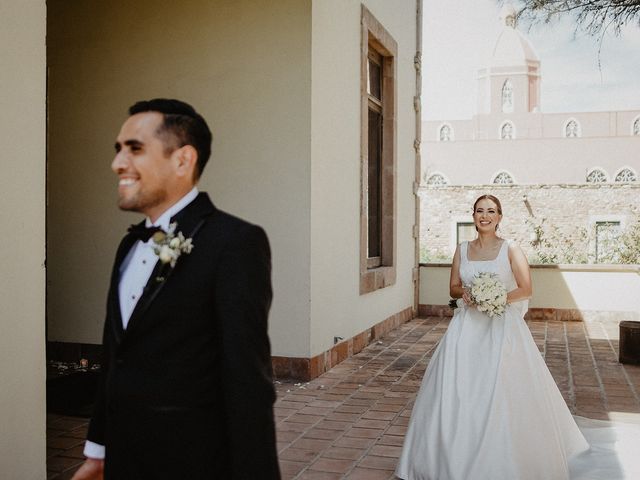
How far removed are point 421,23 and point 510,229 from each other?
53.6ft

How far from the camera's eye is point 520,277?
4.40 metres

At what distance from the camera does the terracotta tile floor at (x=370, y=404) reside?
171 inches

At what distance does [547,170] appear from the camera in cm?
4191

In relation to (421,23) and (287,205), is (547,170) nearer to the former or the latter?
(421,23)

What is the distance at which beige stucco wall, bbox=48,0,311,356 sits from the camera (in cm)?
650

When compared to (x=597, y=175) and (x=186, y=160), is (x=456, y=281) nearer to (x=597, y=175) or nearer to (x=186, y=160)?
(x=186, y=160)

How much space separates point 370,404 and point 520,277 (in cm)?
192

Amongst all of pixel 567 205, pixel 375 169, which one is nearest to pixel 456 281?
pixel 375 169

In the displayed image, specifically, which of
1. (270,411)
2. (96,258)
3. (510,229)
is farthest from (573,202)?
(270,411)

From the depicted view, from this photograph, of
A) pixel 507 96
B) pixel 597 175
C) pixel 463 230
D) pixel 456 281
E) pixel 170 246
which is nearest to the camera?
pixel 170 246

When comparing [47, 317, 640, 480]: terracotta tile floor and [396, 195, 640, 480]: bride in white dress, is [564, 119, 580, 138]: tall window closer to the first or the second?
[47, 317, 640, 480]: terracotta tile floor

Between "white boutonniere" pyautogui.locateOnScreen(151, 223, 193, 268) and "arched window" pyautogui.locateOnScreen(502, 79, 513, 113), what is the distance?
188ft

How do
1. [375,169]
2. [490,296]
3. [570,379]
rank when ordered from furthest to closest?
[375,169] < [570,379] < [490,296]

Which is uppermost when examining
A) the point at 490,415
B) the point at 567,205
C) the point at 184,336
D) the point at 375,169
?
the point at 567,205
